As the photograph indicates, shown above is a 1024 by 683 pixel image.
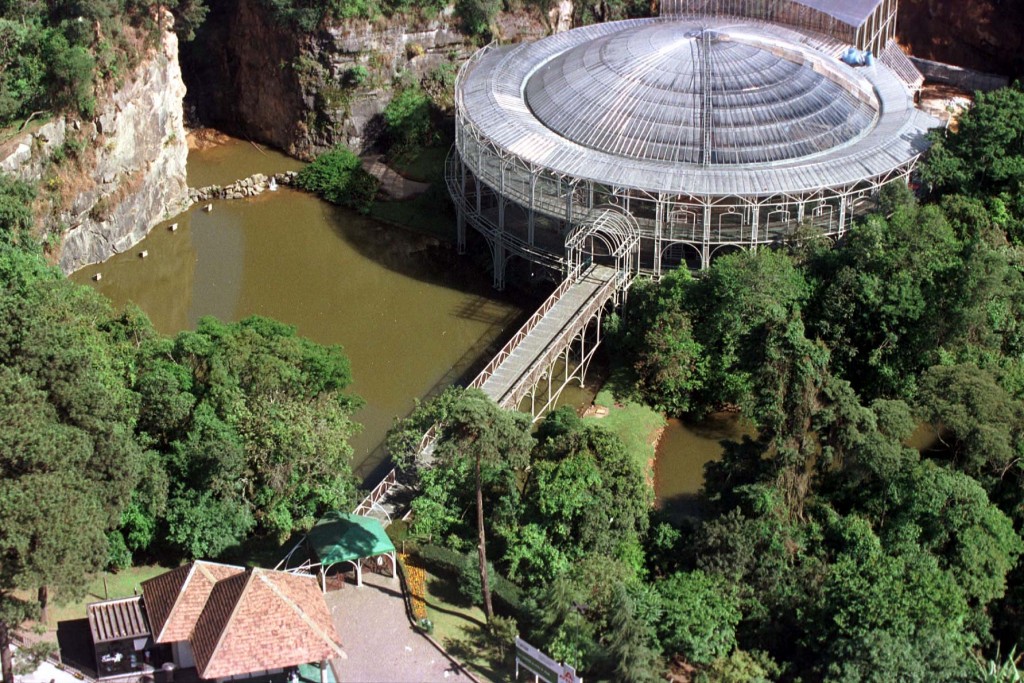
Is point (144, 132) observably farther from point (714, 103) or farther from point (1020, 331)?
point (1020, 331)

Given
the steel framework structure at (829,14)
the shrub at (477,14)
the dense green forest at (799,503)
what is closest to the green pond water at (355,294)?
the dense green forest at (799,503)

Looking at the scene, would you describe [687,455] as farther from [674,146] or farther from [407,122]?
[407,122]

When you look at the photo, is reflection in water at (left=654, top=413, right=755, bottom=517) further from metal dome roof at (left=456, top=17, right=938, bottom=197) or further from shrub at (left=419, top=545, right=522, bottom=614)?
metal dome roof at (left=456, top=17, right=938, bottom=197)

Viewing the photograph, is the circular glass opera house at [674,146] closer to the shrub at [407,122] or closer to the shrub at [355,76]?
the shrub at [407,122]

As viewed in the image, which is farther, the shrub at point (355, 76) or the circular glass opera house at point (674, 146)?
the shrub at point (355, 76)

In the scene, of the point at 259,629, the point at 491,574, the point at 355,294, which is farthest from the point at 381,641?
Answer: the point at 355,294

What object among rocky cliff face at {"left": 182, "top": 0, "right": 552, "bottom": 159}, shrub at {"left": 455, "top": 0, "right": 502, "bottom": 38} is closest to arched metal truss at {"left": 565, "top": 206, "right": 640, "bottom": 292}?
rocky cliff face at {"left": 182, "top": 0, "right": 552, "bottom": 159}
